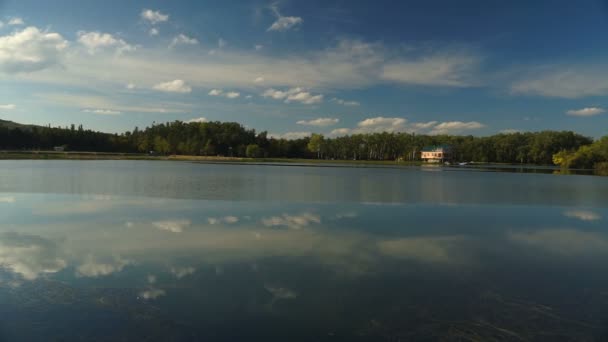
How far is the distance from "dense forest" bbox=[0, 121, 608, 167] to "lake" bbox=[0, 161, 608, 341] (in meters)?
109

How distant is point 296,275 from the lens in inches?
303

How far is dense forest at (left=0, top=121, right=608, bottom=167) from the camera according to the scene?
116 meters

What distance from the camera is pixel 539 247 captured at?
1070cm

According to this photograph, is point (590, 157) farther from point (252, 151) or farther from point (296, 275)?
point (296, 275)

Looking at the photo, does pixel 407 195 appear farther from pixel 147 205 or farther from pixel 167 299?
pixel 167 299

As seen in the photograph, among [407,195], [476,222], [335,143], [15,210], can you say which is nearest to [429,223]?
[476,222]

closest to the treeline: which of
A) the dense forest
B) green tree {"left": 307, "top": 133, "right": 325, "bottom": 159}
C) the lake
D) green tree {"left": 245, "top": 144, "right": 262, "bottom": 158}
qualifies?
the dense forest

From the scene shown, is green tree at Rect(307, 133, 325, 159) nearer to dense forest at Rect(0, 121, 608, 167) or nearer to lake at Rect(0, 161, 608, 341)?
dense forest at Rect(0, 121, 608, 167)

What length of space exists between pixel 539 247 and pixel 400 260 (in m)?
4.40

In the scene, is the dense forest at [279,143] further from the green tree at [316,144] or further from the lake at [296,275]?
the lake at [296,275]

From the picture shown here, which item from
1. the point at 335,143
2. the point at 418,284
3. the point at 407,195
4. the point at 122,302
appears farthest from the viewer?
the point at 335,143

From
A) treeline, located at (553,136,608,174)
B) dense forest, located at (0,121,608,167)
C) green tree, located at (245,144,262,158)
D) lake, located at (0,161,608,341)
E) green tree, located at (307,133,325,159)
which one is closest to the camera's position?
lake, located at (0,161,608,341)

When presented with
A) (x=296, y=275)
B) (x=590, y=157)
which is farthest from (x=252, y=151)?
(x=296, y=275)

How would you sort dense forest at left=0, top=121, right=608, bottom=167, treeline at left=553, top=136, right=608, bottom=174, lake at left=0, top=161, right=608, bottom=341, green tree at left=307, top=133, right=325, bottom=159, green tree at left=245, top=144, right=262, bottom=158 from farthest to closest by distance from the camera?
green tree at left=307, top=133, right=325, bottom=159, green tree at left=245, top=144, right=262, bottom=158, dense forest at left=0, top=121, right=608, bottom=167, treeline at left=553, top=136, right=608, bottom=174, lake at left=0, top=161, right=608, bottom=341
